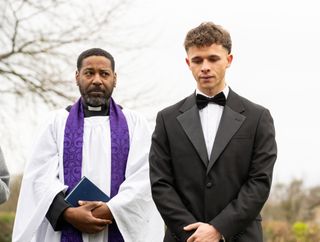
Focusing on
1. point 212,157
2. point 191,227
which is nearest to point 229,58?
point 212,157

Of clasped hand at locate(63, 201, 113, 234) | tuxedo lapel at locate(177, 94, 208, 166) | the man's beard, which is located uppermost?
the man's beard

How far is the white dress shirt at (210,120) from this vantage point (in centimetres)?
540

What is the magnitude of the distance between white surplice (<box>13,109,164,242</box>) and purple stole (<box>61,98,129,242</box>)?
0.04 m

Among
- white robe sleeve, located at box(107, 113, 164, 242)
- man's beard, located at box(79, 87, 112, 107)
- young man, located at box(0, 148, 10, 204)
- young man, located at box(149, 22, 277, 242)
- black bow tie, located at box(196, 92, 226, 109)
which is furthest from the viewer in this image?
man's beard, located at box(79, 87, 112, 107)

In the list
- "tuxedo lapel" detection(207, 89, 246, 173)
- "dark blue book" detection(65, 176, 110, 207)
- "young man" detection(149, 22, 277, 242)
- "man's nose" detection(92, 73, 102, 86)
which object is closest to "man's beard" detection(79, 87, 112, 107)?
"man's nose" detection(92, 73, 102, 86)

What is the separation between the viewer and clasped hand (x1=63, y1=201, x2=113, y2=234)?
6.27m

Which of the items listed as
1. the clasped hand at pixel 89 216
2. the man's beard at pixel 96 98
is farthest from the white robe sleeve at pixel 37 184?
the man's beard at pixel 96 98

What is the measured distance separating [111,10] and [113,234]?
12.2 m

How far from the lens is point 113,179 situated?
6.60m

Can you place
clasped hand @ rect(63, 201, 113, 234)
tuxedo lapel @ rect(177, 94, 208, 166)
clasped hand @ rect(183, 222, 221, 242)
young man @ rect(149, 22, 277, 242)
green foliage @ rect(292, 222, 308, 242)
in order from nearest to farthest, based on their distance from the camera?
clasped hand @ rect(183, 222, 221, 242) → young man @ rect(149, 22, 277, 242) → tuxedo lapel @ rect(177, 94, 208, 166) → clasped hand @ rect(63, 201, 113, 234) → green foliage @ rect(292, 222, 308, 242)

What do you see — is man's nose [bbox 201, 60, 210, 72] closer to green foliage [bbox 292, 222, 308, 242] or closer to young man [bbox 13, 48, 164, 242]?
young man [bbox 13, 48, 164, 242]

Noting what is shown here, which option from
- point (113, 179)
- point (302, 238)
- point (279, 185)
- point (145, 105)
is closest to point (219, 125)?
point (113, 179)

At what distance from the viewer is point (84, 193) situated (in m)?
6.33

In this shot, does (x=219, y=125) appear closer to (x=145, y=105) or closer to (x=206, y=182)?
(x=206, y=182)
